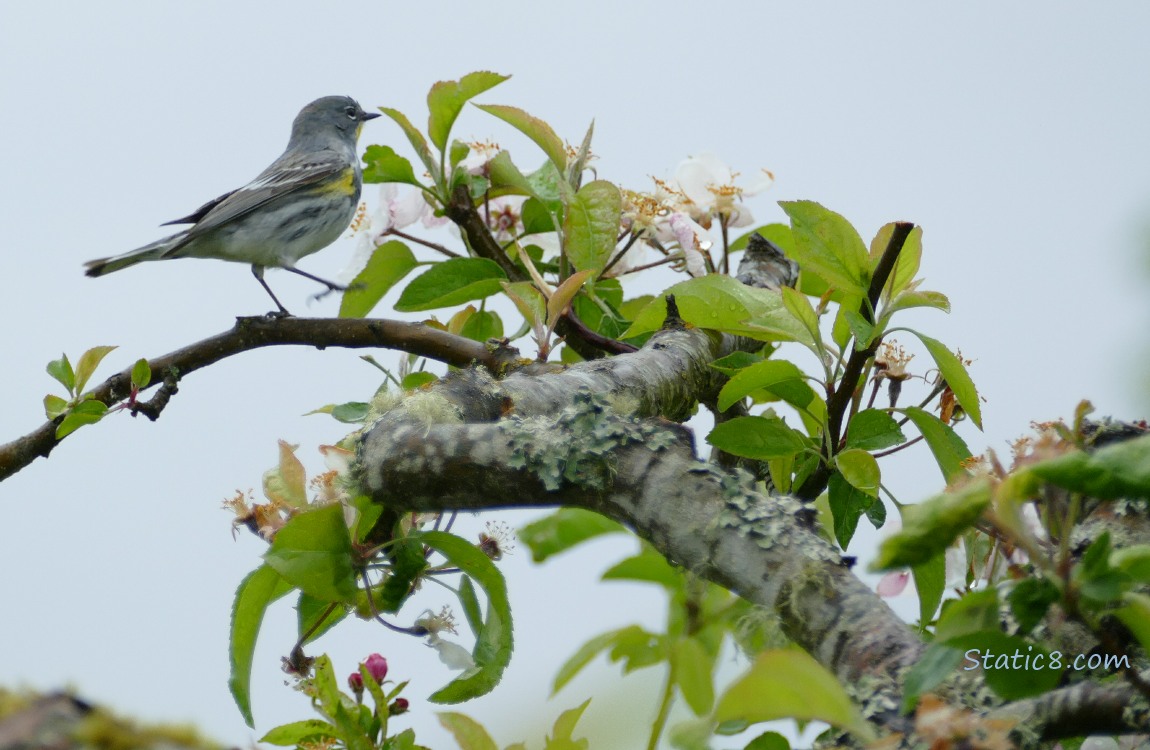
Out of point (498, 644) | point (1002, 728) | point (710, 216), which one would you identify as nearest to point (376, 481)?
point (498, 644)

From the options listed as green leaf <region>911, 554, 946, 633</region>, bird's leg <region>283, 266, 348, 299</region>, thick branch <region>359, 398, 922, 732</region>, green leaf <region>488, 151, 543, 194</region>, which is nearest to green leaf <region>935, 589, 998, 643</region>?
thick branch <region>359, 398, 922, 732</region>

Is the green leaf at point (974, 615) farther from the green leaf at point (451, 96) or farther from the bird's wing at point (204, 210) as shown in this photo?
the bird's wing at point (204, 210)

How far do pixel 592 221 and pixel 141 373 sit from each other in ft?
2.48

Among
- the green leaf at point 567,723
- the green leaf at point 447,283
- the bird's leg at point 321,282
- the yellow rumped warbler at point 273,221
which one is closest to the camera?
the green leaf at point 567,723

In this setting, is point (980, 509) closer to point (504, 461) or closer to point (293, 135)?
point (504, 461)

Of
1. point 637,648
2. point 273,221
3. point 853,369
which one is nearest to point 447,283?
point 853,369

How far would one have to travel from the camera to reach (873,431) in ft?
4.64

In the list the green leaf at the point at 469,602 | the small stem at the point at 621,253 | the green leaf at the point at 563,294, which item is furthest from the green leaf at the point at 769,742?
the small stem at the point at 621,253

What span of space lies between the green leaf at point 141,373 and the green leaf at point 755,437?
915 millimetres

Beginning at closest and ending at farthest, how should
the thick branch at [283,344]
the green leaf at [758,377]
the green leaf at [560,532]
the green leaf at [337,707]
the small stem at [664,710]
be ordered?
1. the small stem at [664,710]
2. the green leaf at [560,532]
3. the green leaf at [337,707]
4. the green leaf at [758,377]
5. the thick branch at [283,344]

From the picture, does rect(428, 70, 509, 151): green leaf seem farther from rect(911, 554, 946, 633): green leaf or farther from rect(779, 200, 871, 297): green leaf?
rect(911, 554, 946, 633): green leaf

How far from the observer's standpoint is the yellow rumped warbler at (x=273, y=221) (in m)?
3.12

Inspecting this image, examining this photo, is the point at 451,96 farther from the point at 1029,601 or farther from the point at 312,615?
the point at 1029,601

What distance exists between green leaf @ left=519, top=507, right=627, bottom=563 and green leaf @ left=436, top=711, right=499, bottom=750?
0.49 ft
